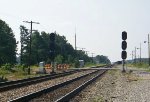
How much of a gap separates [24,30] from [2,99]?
479 ft

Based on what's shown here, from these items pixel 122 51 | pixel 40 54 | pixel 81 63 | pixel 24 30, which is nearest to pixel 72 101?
pixel 122 51

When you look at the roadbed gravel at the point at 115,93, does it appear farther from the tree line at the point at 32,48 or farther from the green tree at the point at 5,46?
the green tree at the point at 5,46

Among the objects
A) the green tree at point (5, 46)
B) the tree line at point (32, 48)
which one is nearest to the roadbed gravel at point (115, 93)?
the tree line at point (32, 48)

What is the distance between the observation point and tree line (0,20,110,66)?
105 meters

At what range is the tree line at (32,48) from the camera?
104738 mm

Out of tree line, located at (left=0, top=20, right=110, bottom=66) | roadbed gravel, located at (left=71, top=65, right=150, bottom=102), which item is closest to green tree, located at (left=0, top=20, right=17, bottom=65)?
tree line, located at (left=0, top=20, right=110, bottom=66)

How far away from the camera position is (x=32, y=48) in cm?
14775

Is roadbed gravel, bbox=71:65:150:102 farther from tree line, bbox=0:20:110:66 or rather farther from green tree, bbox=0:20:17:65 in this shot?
green tree, bbox=0:20:17:65

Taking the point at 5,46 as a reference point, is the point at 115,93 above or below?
below

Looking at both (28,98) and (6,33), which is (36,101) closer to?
(28,98)

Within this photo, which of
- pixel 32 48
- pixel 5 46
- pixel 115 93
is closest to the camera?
pixel 115 93

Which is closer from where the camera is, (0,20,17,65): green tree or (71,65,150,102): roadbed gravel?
(71,65,150,102): roadbed gravel

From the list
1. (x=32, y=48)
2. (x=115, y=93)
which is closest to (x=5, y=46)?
(x=32, y=48)

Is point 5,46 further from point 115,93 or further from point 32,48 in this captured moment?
point 115,93
